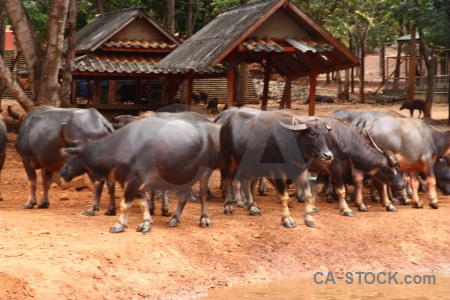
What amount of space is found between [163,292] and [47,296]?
1627 mm

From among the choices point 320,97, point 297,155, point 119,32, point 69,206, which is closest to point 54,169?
point 69,206

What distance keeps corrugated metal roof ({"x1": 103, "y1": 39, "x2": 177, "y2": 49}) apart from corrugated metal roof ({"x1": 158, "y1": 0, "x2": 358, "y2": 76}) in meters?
3.33

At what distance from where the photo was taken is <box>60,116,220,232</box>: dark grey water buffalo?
11.6 meters

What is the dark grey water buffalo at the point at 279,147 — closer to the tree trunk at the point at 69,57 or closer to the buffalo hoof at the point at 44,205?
the buffalo hoof at the point at 44,205

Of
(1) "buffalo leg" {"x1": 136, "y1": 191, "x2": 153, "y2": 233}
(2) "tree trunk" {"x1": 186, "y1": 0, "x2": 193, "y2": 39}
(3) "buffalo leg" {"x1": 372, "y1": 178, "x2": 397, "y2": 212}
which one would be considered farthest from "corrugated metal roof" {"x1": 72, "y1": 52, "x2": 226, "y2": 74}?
(1) "buffalo leg" {"x1": 136, "y1": 191, "x2": 153, "y2": 233}

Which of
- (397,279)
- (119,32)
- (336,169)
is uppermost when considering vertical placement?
(119,32)

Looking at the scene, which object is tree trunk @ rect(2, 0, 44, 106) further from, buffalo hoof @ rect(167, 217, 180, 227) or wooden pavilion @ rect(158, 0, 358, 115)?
buffalo hoof @ rect(167, 217, 180, 227)

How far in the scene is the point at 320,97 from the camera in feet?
138

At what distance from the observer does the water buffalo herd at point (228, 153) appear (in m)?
11.8

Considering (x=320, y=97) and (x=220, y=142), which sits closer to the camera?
(x=220, y=142)

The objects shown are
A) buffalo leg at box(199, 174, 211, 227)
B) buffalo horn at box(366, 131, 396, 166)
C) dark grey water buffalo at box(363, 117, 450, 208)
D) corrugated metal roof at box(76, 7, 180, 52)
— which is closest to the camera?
buffalo leg at box(199, 174, 211, 227)

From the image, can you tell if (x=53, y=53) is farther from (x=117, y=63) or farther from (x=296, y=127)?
(x=117, y=63)

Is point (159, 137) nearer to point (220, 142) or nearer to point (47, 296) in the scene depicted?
point (220, 142)

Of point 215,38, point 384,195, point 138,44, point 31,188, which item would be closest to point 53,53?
point 31,188
